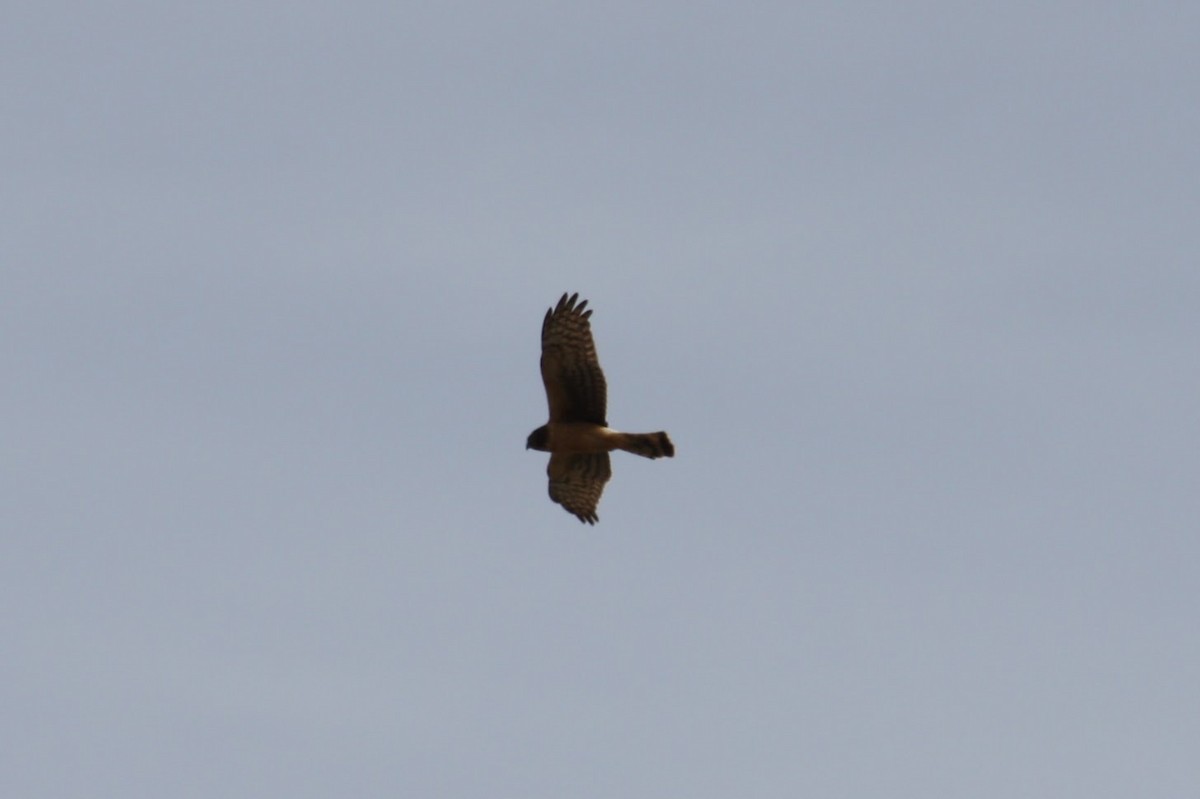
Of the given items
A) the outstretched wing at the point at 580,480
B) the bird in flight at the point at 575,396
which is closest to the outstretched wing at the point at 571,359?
the bird in flight at the point at 575,396

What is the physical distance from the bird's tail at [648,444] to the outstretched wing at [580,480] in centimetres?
123

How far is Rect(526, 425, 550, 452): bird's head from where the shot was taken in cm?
3094

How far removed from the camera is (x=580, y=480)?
32000 mm

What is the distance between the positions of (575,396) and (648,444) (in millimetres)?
1165

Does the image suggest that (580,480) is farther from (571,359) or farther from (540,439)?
(571,359)

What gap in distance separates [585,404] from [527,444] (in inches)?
44.9

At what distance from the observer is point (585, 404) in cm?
3062

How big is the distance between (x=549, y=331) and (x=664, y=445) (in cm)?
211

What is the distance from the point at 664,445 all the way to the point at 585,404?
47.9 inches

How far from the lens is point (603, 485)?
3203 cm

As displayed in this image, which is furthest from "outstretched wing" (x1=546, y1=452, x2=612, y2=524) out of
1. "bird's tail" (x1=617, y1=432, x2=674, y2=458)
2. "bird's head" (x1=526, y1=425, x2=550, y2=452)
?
"bird's tail" (x1=617, y1=432, x2=674, y2=458)

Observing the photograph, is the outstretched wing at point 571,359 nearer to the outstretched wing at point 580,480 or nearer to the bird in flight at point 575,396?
the bird in flight at point 575,396

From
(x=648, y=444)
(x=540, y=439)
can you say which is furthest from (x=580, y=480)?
(x=648, y=444)

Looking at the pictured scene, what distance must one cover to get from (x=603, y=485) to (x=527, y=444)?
4.57 ft
